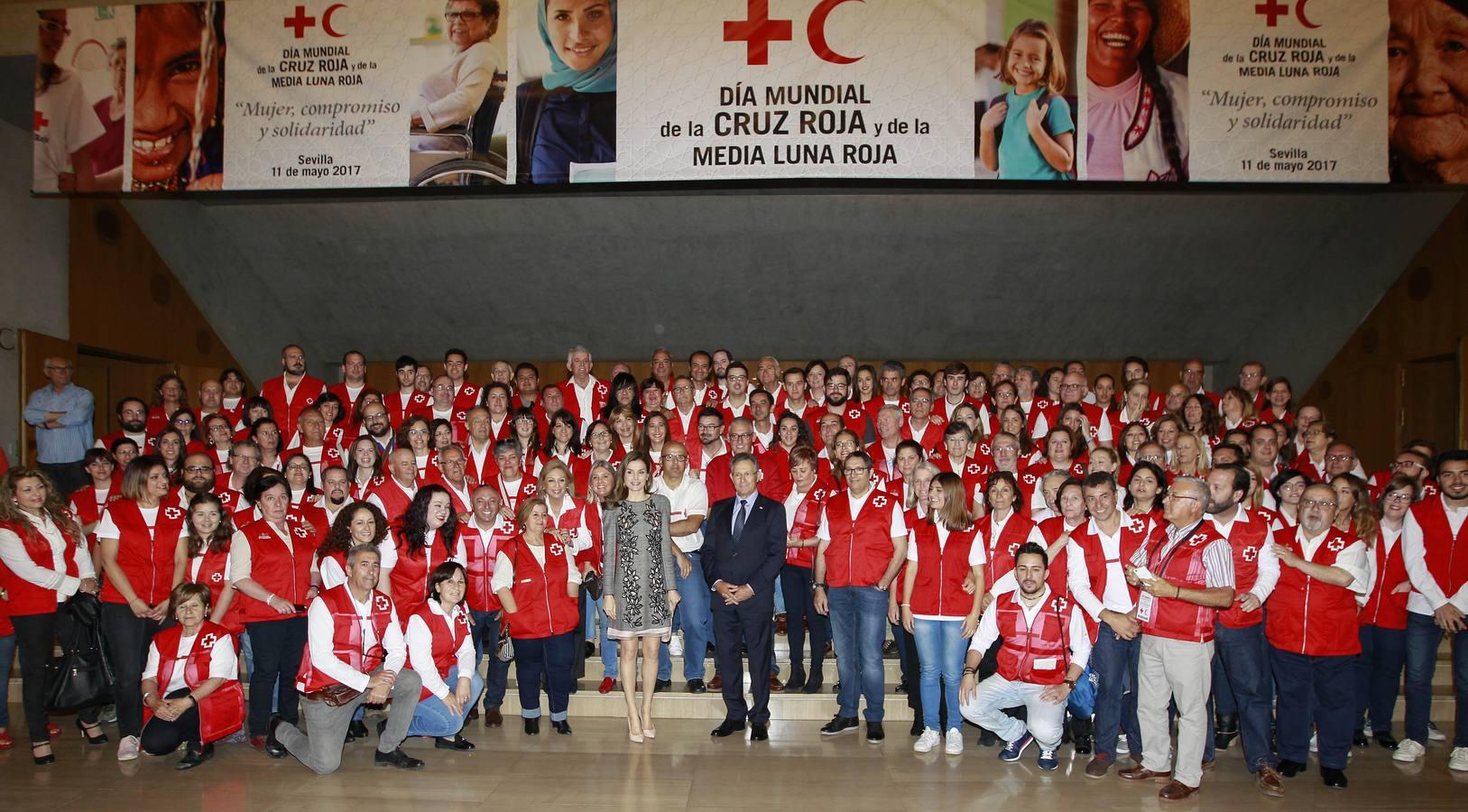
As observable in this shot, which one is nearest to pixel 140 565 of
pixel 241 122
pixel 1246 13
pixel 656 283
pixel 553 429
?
pixel 553 429

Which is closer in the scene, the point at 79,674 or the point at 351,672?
the point at 351,672

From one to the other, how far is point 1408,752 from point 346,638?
5.87 m

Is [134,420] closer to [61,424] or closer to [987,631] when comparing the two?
[61,424]

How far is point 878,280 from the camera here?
11.1 m

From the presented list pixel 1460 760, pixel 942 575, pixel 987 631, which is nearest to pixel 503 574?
pixel 942 575

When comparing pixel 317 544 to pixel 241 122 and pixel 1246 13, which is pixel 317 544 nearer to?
pixel 241 122

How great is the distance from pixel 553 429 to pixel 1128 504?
12.7 feet

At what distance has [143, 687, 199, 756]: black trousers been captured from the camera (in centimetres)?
508

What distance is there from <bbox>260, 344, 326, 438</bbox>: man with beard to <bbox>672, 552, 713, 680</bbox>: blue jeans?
12.8 feet

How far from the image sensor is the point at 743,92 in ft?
23.4

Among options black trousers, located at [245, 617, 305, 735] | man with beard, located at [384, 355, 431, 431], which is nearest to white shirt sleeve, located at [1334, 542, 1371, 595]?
black trousers, located at [245, 617, 305, 735]

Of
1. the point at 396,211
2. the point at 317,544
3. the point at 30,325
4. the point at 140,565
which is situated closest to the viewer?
the point at 140,565

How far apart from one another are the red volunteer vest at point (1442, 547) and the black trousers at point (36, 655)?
7.58 m

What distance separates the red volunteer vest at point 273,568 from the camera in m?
5.41
